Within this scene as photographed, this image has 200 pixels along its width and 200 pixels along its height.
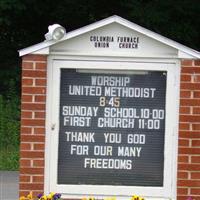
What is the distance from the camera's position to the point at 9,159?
12820 mm

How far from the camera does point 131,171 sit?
703cm

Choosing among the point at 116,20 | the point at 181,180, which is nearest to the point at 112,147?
the point at 181,180

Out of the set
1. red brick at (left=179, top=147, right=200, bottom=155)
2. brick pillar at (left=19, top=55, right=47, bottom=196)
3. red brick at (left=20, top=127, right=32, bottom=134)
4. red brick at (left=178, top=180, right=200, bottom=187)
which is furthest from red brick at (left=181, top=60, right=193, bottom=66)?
red brick at (left=20, top=127, right=32, bottom=134)

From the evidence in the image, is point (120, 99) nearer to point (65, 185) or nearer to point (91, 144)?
point (91, 144)

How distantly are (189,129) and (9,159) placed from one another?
636 centimetres

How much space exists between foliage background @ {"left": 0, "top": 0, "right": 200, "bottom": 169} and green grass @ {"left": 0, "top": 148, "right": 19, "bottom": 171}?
146 centimetres

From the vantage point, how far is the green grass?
12.2m

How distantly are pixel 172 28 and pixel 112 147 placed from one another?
1206cm

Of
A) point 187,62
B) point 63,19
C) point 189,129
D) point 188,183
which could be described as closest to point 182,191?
point 188,183

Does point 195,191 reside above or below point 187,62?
below

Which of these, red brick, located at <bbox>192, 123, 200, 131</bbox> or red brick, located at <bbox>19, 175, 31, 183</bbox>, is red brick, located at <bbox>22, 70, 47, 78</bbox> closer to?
red brick, located at <bbox>19, 175, 31, 183</bbox>

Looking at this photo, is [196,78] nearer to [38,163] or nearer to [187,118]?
[187,118]

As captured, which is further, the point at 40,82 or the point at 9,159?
the point at 9,159

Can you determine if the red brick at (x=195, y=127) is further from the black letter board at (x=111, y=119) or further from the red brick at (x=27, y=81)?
the red brick at (x=27, y=81)
